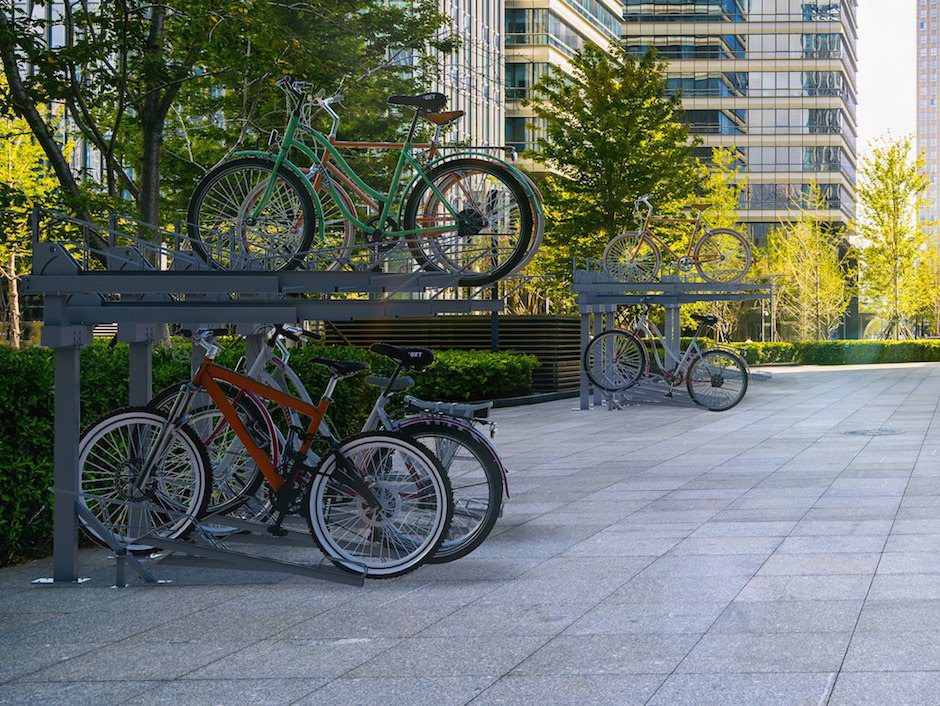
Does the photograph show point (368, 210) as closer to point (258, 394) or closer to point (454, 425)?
point (258, 394)

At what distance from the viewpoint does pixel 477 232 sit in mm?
6703

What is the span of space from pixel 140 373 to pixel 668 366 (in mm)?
14369

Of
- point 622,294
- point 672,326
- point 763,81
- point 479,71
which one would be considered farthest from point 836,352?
point 763,81

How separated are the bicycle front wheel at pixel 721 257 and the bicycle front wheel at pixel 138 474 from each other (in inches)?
624

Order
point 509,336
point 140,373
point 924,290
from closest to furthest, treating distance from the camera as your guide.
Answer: point 140,373, point 509,336, point 924,290

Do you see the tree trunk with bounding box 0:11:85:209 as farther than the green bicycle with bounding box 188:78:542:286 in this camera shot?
Yes

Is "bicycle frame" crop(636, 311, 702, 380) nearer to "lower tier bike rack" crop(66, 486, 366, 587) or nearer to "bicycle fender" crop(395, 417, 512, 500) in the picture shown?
"bicycle fender" crop(395, 417, 512, 500)

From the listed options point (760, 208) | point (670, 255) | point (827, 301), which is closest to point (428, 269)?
point (670, 255)

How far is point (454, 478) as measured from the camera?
24.7ft

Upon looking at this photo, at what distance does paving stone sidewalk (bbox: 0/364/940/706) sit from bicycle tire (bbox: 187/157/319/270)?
1782 millimetres

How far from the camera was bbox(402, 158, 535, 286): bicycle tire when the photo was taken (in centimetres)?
674

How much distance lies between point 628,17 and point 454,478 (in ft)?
268

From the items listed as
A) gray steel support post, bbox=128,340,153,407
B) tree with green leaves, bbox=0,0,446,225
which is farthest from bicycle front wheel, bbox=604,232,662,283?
gray steel support post, bbox=128,340,153,407

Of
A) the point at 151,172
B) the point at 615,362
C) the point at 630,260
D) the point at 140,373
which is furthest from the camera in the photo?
the point at 630,260
